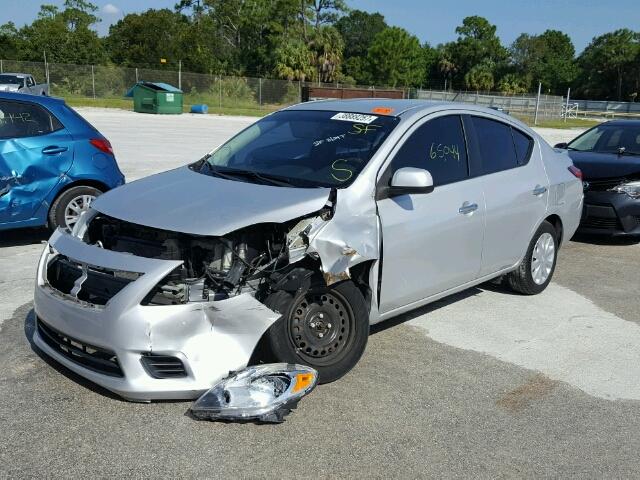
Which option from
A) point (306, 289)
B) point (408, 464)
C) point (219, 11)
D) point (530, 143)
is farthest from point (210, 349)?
point (219, 11)

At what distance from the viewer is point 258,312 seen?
3770mm

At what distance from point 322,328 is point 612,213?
5692 mm

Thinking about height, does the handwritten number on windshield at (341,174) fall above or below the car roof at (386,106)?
below

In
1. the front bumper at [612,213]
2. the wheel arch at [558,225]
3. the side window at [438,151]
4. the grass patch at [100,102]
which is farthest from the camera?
the grass patch at [100,102]

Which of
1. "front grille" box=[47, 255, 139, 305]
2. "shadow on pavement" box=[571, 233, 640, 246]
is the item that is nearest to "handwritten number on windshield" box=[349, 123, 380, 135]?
"front grille" box=[47, 255, 139, 305]

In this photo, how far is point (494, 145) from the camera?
5.69m

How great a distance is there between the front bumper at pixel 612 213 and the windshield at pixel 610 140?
1.21 meters

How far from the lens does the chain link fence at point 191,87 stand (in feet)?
137

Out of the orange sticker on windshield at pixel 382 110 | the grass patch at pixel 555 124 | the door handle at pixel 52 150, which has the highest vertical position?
the orange sticker on windshield at pixel 382 110

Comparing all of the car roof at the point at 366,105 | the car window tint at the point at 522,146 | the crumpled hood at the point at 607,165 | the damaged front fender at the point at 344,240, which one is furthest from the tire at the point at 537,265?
the crumpled hood at the point at 607,165

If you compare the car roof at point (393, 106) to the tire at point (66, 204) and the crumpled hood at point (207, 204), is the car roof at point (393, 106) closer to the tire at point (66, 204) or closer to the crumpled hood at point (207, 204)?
the crumpled hood at point (207, 204)

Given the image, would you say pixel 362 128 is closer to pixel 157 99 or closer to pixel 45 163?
pixel 45 163

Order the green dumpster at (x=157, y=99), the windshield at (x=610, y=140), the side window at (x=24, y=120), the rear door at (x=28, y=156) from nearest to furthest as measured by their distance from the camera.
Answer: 1. the rear door at (x=28, y=156)
2. the side window at (x=24, y=120)
3. the windshield at (x=610, y=140)
4. the green dumpster at (x=157, y=99)

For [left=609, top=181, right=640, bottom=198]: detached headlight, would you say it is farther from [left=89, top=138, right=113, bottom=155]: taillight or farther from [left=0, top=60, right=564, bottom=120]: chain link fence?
[left=0, top=60, right=564, bottom=120]: chain link fence
